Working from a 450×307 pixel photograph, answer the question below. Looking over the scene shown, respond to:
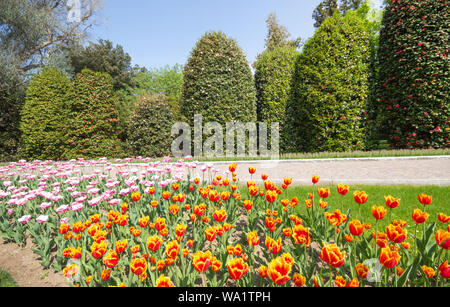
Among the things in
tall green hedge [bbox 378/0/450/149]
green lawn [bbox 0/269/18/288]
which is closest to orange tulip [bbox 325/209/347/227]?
green lawn [bbox 0/269/18/288]

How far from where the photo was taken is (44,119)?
471 inches

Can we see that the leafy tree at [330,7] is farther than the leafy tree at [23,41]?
Yes

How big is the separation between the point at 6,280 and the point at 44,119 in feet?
42.6

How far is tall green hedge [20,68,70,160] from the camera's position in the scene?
11.9 metres

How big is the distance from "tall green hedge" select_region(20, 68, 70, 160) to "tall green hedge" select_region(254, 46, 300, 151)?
36.0ft

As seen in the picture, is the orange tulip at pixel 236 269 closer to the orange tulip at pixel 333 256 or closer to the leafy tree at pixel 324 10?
the orange tulip at pixel 333 256

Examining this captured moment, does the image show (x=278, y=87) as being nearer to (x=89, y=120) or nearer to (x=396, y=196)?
(x=396, y=196)

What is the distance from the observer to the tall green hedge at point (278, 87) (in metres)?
10.7

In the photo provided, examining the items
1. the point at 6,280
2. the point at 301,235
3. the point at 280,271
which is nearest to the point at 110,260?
the point at 280,271

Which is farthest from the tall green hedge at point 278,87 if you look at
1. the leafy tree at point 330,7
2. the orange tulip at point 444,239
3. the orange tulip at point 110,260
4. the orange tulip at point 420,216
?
the leafy tree at point 330,7

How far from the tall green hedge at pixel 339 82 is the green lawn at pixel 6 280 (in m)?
9.77

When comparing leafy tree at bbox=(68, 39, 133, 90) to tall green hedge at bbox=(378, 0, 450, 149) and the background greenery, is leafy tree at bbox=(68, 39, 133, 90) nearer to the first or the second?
the background greenery
